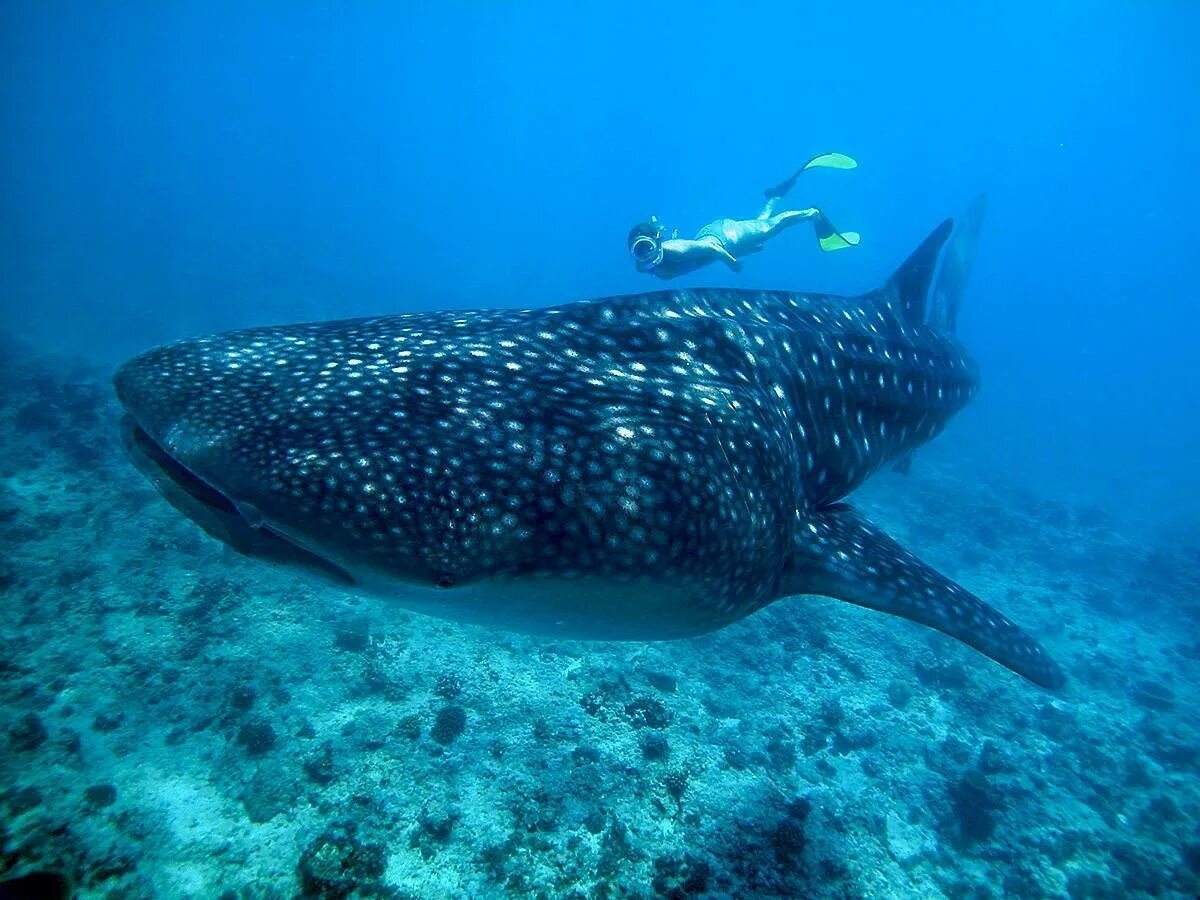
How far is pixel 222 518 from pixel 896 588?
432 centimetres

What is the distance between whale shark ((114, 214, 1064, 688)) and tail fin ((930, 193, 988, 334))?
286 inches

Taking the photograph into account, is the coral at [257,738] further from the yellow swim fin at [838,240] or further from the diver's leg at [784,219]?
the diver's leg at [784,219]

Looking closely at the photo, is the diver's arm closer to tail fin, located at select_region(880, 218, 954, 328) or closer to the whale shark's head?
tail fin, located at select_region(880, 218, 954, 328)

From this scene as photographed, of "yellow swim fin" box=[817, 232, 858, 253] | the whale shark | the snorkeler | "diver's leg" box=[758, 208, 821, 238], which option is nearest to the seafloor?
the whale shark

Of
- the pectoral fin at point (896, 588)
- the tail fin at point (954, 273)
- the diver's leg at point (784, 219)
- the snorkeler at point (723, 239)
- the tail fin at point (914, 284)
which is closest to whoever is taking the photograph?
the pectoral fin at point (896, 588)

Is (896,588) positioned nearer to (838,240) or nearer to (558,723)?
(558,723)

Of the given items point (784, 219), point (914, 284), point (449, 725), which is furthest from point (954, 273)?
point (449, 725)

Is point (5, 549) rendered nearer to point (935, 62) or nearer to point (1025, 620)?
point (1025, 620)

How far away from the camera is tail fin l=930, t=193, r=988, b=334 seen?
10450mm

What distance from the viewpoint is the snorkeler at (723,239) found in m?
12.4

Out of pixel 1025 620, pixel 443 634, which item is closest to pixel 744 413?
pixel 443 634

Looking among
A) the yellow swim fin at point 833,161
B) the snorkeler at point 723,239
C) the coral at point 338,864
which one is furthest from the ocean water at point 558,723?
the yellow swim fin at point 833,161

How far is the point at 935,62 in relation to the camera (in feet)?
440

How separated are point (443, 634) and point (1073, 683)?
1336cm
